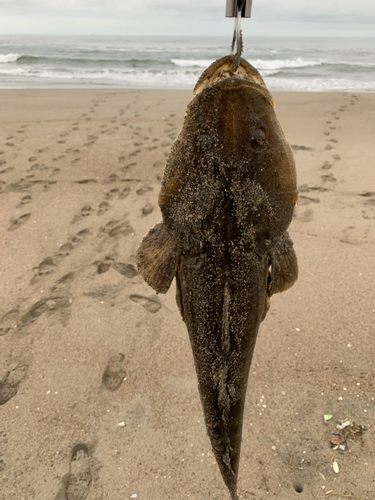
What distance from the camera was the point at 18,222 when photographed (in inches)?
238

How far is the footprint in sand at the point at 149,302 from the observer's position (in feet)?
14.6

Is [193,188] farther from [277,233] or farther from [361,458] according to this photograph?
[361,458]

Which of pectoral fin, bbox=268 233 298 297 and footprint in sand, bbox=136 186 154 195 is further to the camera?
footprint in sand, bbox=136 186 154 195

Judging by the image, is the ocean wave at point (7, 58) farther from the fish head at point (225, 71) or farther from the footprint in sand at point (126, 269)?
the fish head at point (225, 71)

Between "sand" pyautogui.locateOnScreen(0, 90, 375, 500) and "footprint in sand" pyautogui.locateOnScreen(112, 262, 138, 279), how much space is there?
27 mm

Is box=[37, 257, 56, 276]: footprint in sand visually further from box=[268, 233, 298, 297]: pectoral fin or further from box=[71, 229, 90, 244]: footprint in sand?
box=[268, 233, 298, 297]: pectoral fin

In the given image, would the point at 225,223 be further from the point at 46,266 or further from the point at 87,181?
the point at 87,181

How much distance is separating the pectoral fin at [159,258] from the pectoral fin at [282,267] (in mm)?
514

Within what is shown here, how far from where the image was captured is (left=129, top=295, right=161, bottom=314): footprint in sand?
14.6 ft

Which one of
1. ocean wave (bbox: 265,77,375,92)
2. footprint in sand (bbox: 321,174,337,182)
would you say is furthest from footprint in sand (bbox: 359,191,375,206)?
ocean wave (bbox: 265,77,375,92)

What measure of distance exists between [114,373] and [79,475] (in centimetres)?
96

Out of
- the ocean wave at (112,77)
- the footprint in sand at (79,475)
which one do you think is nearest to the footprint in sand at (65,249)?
the footprint in sand at (79,475)

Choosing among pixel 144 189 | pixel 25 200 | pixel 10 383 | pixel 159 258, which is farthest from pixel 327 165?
pixel 10 383

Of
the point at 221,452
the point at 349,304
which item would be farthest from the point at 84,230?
the point at 221,452
